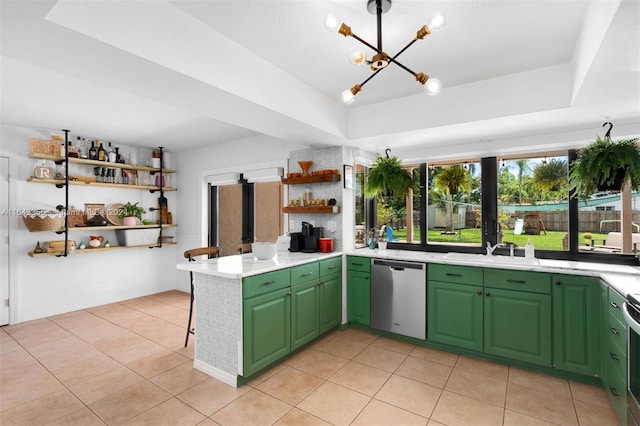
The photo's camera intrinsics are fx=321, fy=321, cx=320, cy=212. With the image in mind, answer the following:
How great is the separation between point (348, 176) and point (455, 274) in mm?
1619

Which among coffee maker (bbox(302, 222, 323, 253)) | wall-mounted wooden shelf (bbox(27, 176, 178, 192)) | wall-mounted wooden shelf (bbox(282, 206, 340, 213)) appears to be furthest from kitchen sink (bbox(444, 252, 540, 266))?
wall-mounted wooden shelf (bbox(27, 176, 178, 192))

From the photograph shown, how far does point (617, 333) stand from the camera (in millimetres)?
2129

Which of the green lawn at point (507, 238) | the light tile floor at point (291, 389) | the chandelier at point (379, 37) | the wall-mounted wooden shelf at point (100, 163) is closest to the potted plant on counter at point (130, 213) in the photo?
the wall-mounted wooden shelf at point (100, 163)

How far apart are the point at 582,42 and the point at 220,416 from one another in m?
3.38

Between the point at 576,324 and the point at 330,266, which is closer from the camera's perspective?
the point at 576,324

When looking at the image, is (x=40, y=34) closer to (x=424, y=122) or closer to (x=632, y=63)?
(x=424, y=122)

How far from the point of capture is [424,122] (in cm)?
306

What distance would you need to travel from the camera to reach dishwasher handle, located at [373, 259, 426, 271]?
3.35 m

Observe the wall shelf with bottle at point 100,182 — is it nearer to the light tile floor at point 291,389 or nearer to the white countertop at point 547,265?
the light tile floor at point 291,389

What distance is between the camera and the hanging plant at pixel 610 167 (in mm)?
2412

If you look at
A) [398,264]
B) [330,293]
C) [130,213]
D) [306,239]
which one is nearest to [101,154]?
[130,213]

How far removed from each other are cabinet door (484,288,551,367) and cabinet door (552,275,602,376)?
69 mm

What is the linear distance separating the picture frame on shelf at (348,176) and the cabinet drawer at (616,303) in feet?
8.23

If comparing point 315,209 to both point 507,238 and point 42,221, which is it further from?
point 42,221
